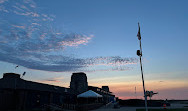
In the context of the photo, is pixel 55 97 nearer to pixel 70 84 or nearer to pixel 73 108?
pixel 73 108

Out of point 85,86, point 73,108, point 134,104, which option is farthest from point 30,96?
point 85,86

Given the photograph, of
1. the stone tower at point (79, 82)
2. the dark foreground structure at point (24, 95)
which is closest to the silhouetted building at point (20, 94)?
the dark foreground structure at point (24, 95)

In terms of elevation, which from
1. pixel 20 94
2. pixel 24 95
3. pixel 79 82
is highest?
pixel 79 82

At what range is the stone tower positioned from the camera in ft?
235

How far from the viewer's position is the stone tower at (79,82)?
7175cm

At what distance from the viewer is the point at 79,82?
7281cm

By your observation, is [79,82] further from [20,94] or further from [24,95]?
[20,94]

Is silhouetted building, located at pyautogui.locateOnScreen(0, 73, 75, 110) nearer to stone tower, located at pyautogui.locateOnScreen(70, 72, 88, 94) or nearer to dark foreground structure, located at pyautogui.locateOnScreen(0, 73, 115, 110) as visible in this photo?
dark foreground structure, located at pyautogui.locateOnScreen(0, 73, 115, 110)

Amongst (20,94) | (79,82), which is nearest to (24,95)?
(20,94)

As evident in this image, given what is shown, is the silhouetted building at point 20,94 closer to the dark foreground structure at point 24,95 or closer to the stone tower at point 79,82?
the dark foreground structure at point 24,95

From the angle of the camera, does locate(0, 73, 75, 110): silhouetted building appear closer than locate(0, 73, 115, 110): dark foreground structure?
Yes

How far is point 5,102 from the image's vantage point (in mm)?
24875

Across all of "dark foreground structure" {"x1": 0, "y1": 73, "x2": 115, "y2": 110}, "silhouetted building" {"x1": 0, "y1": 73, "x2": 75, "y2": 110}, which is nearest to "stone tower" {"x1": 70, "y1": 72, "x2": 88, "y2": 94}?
"dark foreground structure" {"x1": 0, "y1": 73, "x2": 115, "y2": 110}

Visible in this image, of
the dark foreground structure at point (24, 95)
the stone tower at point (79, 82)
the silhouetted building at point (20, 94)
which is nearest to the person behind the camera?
the silhouetted building at point (20, 94)
